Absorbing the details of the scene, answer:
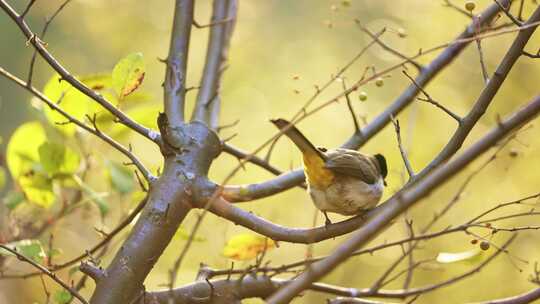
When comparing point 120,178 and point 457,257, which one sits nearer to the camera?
point 457,257

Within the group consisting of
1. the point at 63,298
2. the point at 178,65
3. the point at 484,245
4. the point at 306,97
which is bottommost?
the point at 63,298

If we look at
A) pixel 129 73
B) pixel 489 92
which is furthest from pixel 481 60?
pixel 129 73

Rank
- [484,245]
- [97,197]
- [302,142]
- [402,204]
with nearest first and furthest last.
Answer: [402,204] → [484,245] → [302,142] → [97,197]

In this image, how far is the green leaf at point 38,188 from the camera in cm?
191

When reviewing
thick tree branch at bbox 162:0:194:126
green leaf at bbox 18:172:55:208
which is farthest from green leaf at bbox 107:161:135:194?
thick tree branch at bbox 162:0:194:126

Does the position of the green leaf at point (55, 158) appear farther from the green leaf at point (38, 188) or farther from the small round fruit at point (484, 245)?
the small round fruit at point (484, 245)

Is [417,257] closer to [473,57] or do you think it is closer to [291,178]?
[473,57]

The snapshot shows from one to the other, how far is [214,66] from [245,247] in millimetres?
599

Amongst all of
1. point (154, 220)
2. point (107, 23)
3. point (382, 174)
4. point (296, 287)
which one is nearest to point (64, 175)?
point (154, 220)

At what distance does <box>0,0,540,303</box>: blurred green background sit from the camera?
3268mm

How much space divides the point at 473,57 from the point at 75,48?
7.44ft

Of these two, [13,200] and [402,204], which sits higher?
[13,200]

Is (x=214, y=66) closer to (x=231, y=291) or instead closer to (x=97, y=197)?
(x=97, y=197)

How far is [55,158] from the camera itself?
1.89 metres
